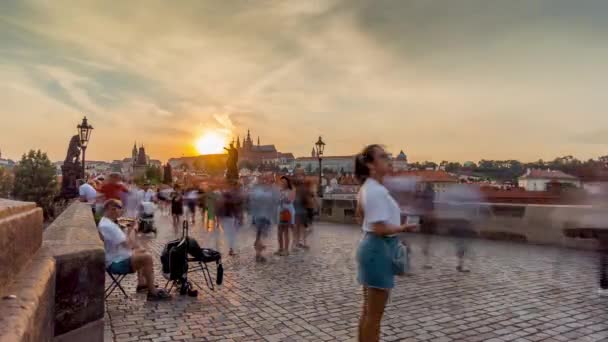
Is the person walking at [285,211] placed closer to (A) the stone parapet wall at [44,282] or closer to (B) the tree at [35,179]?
(A) the stone parapet wall at [44,282]

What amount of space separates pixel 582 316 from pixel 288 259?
5.44 meters

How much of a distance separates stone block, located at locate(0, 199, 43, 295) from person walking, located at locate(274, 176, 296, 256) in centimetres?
725

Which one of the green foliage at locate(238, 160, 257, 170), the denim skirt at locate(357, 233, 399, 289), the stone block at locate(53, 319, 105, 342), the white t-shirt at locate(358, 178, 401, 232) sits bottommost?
the stone block at locate(53, 319, 105, 342)

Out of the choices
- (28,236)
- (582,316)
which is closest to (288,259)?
(582,316)

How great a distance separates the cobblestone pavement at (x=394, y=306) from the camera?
15.1ft

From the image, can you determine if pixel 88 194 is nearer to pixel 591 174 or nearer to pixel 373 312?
pixel 373 312

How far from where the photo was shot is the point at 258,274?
7.66m

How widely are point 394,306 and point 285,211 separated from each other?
5.05 meters

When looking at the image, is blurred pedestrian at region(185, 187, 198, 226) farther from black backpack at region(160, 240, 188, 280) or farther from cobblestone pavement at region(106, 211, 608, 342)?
black backpack at region(160, 240, 188, 280)

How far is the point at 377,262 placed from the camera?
3283 millimetres

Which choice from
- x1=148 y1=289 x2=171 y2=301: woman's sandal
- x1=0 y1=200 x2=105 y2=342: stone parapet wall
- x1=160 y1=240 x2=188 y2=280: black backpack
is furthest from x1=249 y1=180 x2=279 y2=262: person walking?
x1=0 y1=200 x2=105 y2=342: stone parapet wall

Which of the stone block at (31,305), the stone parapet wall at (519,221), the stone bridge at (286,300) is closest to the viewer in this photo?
the stone block at (31,305)

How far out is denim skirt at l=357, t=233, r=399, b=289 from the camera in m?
3.27

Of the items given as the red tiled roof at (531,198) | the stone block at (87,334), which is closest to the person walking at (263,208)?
the red tiled roof at (531,198)
